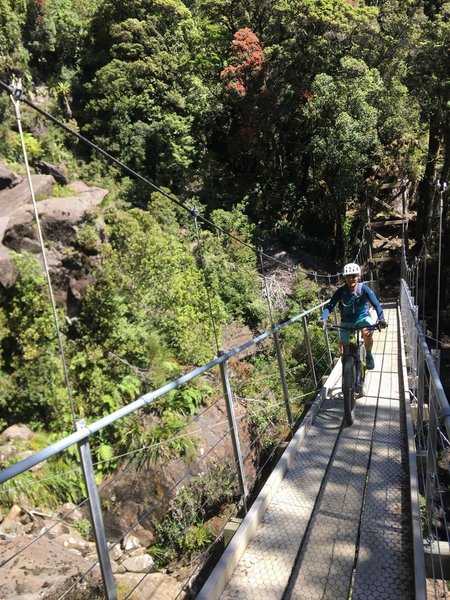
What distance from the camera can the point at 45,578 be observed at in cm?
356

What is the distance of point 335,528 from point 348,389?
1.39 metres

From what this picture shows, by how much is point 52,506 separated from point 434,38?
39.2 ft

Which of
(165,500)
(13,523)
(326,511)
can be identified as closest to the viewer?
(326,511)

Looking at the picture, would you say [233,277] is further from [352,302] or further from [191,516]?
[352,302]

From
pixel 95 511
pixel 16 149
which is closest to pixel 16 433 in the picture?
pixel 95 511

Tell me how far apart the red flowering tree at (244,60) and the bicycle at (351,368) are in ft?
32.6

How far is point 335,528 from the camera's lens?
7.33 ft

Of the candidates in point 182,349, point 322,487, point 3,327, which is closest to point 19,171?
point 3,327

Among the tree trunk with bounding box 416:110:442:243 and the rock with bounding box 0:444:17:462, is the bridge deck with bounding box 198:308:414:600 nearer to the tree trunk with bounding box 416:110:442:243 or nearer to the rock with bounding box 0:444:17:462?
the rock with bounding box 0:444:17:462

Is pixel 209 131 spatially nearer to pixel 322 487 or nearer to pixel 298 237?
pixel 298 237

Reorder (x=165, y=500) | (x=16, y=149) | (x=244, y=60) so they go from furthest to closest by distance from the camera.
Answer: (x=244, y=60) < (x=16, y=149) < (x=165, y=500)

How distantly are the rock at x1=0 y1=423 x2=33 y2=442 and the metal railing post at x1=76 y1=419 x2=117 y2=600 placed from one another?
16.0ft

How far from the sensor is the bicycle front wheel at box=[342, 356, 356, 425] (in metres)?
3.50

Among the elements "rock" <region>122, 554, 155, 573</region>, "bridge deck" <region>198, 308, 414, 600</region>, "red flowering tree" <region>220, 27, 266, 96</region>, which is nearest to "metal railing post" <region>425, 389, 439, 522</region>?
"bridge deck" <region>198, 308, 414, 600</region>
